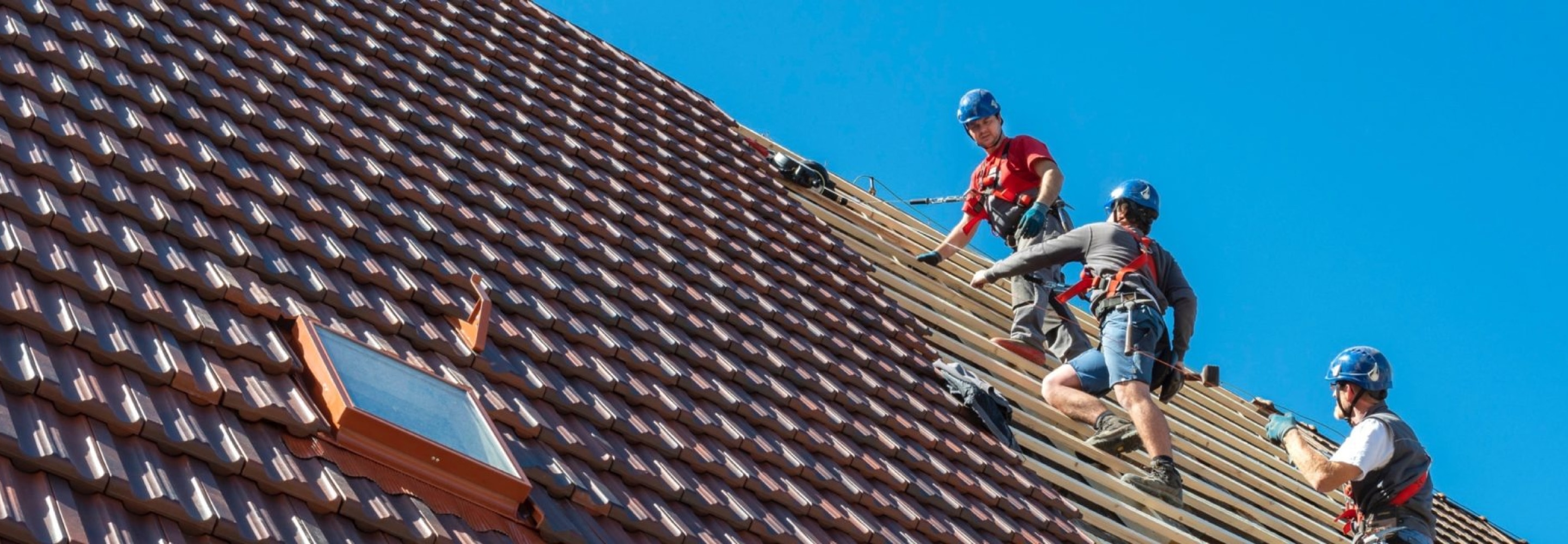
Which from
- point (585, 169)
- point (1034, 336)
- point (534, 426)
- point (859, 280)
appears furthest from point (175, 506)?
point (1034, 336)

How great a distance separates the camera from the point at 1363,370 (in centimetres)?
734

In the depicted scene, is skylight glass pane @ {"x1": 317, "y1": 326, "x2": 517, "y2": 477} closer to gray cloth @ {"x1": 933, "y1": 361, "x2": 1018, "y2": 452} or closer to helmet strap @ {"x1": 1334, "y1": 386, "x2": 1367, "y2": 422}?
gray cloth @ {"x1": 933, "y1": 361, "x2": 1018, "y2": 452}

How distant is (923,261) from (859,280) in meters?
1.66

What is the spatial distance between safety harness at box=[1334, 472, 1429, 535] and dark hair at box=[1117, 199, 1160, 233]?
1564 mm

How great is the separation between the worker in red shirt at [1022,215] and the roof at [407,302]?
5.20 feet

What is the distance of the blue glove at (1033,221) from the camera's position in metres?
8.74

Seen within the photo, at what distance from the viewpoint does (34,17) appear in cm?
502

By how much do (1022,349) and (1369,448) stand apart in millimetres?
1930

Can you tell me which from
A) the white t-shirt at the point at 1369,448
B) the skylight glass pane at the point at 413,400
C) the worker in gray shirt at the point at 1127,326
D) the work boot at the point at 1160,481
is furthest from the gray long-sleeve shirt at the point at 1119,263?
the skylight glass pane at the point at 413,400

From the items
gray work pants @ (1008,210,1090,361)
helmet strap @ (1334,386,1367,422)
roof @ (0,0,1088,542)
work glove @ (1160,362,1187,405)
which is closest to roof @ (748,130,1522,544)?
gray work pants @ (1008,210,1090,361)

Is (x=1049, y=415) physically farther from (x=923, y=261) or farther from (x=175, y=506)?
(x=175, y=506)

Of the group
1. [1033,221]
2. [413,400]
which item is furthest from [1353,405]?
[413,400]

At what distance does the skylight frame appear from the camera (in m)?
3.83

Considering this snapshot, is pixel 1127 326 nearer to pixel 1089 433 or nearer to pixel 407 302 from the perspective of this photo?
pixel 1089 433
